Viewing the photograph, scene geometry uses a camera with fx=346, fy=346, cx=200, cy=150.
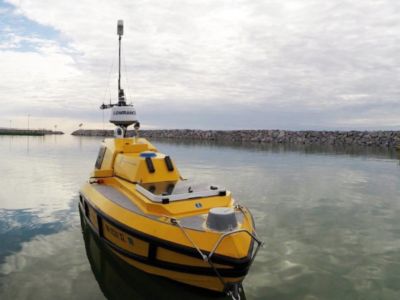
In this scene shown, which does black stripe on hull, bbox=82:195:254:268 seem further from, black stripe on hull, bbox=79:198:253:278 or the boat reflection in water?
the boat reflection in water

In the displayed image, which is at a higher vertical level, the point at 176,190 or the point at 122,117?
the point at 122,117

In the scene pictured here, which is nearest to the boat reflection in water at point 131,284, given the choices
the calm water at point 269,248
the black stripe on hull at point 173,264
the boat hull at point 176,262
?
the calm water at point 269,248

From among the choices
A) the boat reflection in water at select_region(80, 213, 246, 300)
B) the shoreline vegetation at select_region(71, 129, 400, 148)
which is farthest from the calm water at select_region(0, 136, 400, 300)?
the shoreline vegetation at select_region(71, 129, 400, 148)

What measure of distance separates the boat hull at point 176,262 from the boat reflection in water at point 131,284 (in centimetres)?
25

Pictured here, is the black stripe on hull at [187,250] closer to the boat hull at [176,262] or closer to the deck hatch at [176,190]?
the boat hull at [176,262]

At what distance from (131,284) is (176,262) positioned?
159 cm

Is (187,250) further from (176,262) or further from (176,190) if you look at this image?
(176,190)

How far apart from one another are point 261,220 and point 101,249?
5259 mm

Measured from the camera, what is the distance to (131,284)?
7074 mm

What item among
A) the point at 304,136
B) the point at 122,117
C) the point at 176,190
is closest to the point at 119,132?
the point at 122,117

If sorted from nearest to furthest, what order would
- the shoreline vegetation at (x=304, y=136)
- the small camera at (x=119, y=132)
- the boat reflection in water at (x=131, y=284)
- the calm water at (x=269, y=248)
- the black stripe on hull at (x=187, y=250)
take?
the black stripe on hull at (x=187, y=250) < the boat reflection in water at (x=131, y=284) < the calm water at (x=269, y=248) < the small camera at (x=119, y=132) < the shoreline vegetation at (x=304, y=136)

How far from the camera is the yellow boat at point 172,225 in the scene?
19.2ft

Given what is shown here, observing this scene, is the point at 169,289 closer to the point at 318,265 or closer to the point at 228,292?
the point at 228,292

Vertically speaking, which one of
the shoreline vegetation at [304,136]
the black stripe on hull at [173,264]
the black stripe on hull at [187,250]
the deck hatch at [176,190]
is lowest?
the black stripe on hull at [173,264]
